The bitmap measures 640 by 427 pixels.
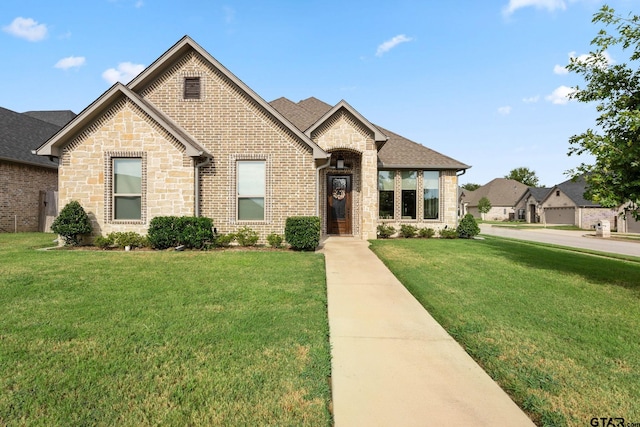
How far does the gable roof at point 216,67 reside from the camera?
1039 centimetres

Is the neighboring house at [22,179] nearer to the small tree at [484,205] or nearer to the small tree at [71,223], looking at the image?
the small tree at [71,223]

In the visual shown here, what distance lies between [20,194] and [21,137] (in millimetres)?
4333

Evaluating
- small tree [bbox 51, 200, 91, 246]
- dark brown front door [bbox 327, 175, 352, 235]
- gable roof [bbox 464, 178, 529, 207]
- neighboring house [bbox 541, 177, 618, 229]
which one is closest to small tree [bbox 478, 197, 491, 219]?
gable roof [bbox 464, 178, 529, 207]

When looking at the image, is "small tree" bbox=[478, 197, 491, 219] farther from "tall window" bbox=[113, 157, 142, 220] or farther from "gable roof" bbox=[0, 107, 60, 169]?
"gable roof" bbox=[0, 107, 60, 169]

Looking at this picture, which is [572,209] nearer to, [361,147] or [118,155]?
[361,147]

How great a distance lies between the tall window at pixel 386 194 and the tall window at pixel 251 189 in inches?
259

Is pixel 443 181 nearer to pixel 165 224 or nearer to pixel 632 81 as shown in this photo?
pixel 632 81

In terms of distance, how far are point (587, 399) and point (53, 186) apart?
24.0 metres

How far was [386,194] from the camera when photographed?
49.1 ft

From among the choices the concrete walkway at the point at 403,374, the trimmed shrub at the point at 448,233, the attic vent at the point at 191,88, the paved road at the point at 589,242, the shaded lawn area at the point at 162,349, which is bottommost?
the paved road at the point at 589,242

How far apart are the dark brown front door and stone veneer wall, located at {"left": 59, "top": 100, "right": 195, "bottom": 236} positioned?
631cm

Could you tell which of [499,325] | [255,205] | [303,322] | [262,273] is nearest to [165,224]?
[255,205]

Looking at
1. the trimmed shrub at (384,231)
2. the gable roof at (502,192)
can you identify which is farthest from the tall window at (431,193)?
the gable roof at (502,192)

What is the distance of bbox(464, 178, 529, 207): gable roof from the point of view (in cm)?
5878
